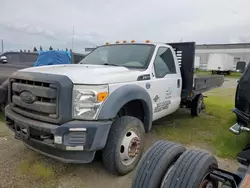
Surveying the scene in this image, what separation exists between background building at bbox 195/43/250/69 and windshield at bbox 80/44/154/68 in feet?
121

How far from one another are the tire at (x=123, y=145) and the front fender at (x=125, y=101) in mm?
263

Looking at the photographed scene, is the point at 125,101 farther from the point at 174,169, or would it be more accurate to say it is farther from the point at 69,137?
the point at 174,169

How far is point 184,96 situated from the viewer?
5.09 m

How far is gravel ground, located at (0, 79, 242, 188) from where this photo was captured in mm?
2916

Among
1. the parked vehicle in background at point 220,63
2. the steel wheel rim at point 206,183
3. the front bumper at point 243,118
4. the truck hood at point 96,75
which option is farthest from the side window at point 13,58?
the parked vehicle in background at point 220,63

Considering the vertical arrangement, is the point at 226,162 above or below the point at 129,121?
below

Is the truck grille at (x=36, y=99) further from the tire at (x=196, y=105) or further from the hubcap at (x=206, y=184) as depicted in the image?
the tire at (x=196, y=105)

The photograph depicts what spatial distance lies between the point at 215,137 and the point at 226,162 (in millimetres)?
1146

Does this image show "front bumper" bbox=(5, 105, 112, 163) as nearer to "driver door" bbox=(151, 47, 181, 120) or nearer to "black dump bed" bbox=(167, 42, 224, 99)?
"driver door" bbox=(151, 47, 181, 120)

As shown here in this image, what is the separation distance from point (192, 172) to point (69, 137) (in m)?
1.45

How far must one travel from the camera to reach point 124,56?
4207mm

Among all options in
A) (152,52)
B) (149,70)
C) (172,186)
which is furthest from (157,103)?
(172,186)

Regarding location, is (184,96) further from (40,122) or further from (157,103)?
(40,122)

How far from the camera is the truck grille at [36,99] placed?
2.69 meters
